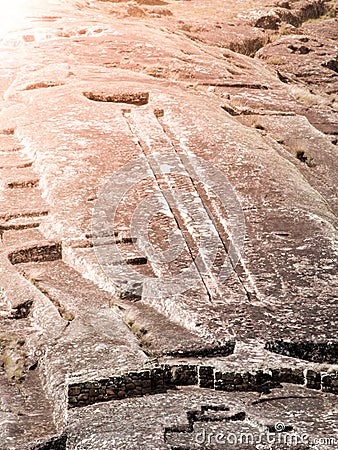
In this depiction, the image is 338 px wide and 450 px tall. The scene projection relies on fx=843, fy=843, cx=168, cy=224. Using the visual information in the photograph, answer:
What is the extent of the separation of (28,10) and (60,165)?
15.1 m

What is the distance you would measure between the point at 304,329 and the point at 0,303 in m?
4.50

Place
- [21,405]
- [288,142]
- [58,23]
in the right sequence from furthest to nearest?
[58,23] < [288,142] < [21,405]

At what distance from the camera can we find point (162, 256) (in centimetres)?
1328

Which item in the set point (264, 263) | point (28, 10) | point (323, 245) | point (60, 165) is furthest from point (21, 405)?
point (28, 10)

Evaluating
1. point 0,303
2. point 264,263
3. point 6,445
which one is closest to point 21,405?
point 6,445

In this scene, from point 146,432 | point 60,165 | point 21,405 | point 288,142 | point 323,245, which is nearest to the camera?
point 146,432

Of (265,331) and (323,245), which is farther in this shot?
(323,245)

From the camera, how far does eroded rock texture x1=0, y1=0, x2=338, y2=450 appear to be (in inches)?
384

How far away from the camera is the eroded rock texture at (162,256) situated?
9.77 meters

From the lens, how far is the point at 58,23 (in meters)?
27.9

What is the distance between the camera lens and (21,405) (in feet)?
33.1

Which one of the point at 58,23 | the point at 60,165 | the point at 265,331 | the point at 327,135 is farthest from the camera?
the point at 58,23

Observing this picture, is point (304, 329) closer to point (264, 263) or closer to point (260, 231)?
point (264, 263)

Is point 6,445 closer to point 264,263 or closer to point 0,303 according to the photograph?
point 0,303
